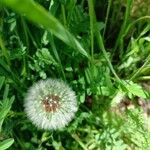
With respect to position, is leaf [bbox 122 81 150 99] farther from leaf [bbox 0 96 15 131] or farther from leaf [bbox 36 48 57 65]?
leaf [bbox 0 96 15 131]

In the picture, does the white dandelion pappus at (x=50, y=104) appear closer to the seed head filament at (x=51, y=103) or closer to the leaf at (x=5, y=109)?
the seed head filament at (x=51, y=103)

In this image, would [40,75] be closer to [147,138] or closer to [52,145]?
[52,145]

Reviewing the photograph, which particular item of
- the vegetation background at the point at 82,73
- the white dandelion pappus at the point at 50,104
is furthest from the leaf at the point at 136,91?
the white dandelion pappus at the point at 50,104

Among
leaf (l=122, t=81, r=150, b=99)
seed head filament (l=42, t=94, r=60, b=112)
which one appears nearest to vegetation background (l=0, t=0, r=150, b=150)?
leaf (l=122, t=81, r=150, b=99)

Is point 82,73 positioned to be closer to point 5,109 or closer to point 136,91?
point 136,91

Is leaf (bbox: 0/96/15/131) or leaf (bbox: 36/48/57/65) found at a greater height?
leaf (bbox: 36/48/57/65)

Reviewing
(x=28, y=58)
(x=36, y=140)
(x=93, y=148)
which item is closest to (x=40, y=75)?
(x=28, y=58)

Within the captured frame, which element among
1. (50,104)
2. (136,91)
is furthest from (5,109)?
(136,91)
